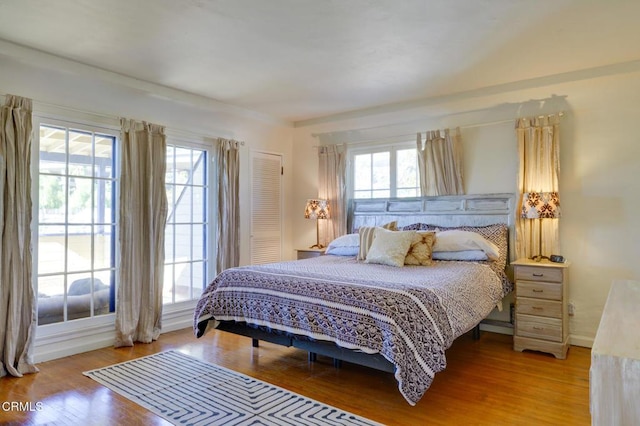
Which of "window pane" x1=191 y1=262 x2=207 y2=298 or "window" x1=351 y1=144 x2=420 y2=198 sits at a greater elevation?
"window" x1=351 y1=144 x2=420 y2=198

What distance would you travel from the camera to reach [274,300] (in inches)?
114

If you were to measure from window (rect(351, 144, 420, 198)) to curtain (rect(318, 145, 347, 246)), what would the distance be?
0.57 feet

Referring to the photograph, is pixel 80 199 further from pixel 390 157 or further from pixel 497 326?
pixel 497 326

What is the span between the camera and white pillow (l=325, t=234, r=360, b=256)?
4332 mm

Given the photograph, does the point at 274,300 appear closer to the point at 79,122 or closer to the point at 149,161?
the point at 149,161

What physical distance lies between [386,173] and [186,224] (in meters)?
2.49

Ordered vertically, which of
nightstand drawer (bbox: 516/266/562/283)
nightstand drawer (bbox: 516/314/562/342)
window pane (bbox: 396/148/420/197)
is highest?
window pane (bbox: 396/148/420/197)

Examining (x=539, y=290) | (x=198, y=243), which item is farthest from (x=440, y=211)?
(x=198, y=243)

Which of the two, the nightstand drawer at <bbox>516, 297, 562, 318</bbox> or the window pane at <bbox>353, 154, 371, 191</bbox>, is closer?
the nightstand drawer at <bbox>516, 297, 562, 318</bbox>

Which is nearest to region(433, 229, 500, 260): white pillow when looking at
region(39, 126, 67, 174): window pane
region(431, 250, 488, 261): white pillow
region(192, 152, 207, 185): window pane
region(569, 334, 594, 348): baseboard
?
region(431, 250, 488, 261): white pillow

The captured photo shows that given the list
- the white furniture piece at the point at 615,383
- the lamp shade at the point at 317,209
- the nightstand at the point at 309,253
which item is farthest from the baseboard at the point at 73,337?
the white furniture piece at the point at 615,383

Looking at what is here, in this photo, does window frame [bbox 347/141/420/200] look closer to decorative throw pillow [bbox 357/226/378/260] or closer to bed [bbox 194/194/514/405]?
decorative throw pillow [bbox 357/226/378/260]

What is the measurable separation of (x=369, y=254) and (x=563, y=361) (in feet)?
6.08

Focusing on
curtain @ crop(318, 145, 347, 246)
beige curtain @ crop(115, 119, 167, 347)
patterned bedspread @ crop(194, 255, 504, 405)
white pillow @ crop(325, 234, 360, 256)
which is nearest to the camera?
patterned bedspread @ crop(194, 255, 504, 405)
